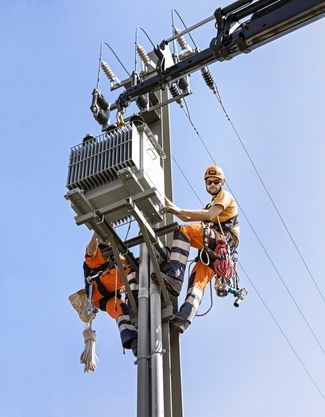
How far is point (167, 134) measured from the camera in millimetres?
6535

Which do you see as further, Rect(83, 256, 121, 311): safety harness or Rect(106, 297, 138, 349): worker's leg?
Rect(83, 256, 121, 311): safety harness

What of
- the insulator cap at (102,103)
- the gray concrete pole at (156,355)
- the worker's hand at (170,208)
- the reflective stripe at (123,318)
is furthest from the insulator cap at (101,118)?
the gray concrete pole at (156,355)

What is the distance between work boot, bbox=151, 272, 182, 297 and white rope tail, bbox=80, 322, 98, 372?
3.30 feet

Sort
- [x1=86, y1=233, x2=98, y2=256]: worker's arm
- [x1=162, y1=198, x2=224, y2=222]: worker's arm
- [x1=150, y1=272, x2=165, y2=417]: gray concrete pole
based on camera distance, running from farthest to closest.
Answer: [x1=86, y1=233, x2=98, y2=256]: worker's arm → [x1=162, y1=198, x2=224, y2=222]: worker's arm → [x1=150, y1=272, x2=165, y2=417]: gray concrete pole

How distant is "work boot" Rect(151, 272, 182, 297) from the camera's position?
5277 mm

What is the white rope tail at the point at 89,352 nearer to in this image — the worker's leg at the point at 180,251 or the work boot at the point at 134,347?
the work boot at the point at 134,347

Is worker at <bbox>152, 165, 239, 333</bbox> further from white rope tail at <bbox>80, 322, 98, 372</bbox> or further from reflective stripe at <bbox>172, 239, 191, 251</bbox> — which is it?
white rope tail at <bbox>80, 322, 98, 372</bbox>

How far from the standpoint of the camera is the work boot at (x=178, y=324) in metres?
5.29

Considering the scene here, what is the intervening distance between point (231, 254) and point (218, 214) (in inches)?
15.2

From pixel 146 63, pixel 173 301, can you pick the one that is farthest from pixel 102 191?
pixel 146 63

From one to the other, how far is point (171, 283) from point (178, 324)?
0.30 m

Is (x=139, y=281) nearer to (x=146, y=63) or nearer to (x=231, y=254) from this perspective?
(x=231, y=254)

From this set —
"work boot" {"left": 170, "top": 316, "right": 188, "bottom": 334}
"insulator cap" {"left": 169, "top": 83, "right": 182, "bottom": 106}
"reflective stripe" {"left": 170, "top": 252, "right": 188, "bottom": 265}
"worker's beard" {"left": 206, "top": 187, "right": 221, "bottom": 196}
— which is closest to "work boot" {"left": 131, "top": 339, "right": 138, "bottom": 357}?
"work boot" {"left": 170, "top": 316, "right": 188, "bottom": 334}

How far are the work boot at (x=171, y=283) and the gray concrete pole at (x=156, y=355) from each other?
0.05 m
